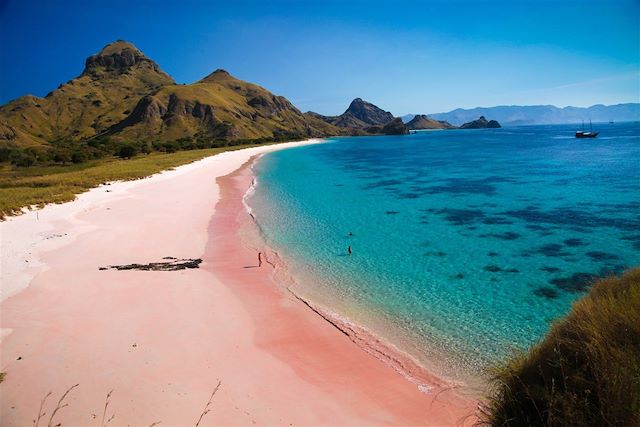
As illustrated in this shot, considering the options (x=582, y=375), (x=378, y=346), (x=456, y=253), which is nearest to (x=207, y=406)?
(x=378, y=346)

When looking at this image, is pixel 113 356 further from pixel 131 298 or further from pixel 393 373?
pixel 393 373

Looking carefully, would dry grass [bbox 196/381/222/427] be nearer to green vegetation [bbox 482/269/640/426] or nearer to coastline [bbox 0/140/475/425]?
coastline [bbox 0/140/475/425]

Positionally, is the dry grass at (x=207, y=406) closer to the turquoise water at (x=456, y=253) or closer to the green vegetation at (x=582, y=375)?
the green vegetation at (x=582, y=375)

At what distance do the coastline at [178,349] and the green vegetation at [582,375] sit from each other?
320 cm

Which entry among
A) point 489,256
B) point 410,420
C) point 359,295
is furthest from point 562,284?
point 410,420

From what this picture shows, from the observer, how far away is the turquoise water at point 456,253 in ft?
40.8

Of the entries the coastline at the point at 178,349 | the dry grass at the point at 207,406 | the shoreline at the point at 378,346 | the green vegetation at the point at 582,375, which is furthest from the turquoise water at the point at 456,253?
the dry grass at the point at 207,406

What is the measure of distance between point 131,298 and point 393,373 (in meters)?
9.96

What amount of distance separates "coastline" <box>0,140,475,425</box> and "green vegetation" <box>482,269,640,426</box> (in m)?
3.20

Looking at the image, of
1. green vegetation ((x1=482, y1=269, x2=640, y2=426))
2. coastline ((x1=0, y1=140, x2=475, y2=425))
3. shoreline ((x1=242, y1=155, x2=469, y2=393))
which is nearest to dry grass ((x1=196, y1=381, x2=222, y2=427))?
coastline ((x1=0, y1=140, x2=475, y2=425))

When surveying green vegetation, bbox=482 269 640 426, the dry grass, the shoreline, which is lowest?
the shoreline

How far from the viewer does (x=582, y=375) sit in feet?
16.4

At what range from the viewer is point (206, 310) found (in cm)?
1307

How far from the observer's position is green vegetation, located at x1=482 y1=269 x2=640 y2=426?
15.0ft
